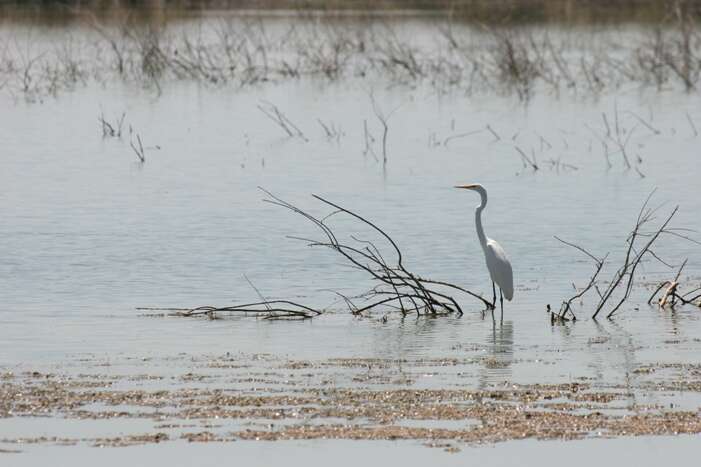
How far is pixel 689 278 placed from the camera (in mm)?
11992

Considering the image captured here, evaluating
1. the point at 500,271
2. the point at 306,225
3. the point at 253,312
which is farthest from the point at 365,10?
the point at 253,312

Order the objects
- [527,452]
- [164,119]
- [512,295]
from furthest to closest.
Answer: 1. [164,119]
2. [512,295]
3. [527,452]

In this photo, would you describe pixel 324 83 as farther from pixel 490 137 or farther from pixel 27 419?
pixel 27 419

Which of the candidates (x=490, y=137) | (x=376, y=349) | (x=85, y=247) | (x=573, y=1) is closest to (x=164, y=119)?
(x=490, y=137)

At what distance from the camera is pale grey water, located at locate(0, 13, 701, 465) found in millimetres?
9203


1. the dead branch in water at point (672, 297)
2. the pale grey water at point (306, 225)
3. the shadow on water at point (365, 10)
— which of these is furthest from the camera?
the shadow on water at point (365, 10)

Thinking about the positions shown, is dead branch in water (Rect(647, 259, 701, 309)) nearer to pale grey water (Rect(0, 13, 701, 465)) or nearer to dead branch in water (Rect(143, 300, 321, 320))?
pale grey water (Rect(0, 13, 701, 465))

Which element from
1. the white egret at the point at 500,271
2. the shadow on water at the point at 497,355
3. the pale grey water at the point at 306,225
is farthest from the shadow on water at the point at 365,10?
the shadow on water at the point at 497,355

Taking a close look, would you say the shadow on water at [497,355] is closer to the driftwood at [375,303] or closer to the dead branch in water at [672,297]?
the driftwood at [375,303]

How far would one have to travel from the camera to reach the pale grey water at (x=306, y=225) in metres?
9.20

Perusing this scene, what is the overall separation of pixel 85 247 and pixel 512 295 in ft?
15.0

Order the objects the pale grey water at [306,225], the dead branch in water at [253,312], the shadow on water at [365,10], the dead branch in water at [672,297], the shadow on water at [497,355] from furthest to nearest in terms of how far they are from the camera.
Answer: the shadow on water at [365,10]
the dead branch in water at [672,297]
the dead branch in water at [253,312]
the pale grey water at [306,225]
the shadow on water at [497,355]

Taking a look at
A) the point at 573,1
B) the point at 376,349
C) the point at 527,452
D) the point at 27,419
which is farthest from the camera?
the point at 573,1

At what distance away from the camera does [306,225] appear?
1469 cm
